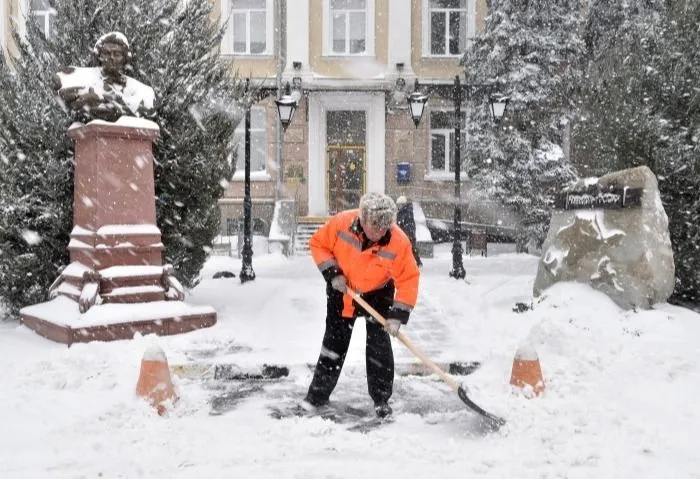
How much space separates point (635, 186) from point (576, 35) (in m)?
11.8

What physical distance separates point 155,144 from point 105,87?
1.29 meters

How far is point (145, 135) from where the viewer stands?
7562mm

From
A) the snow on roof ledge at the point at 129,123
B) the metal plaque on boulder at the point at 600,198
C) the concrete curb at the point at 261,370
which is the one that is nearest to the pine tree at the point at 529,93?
the metal plaque on boulder at the point at 600,198

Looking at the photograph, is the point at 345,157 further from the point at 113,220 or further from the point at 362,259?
the point at 362,259

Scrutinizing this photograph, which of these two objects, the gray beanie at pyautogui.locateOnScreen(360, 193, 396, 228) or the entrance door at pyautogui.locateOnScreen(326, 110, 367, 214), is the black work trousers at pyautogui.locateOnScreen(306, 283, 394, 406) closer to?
the gray beanie at pyautogui.locateOnScreen(360, 193, 396, 228)

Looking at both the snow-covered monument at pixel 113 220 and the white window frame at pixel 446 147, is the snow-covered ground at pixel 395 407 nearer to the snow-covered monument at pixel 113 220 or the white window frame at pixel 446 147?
the snow-covered monument at pixel 113 220

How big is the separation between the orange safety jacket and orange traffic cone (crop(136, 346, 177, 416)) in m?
1.34

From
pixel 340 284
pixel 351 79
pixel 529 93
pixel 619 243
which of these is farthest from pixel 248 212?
pixel 351 79

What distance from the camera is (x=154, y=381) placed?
4719 mm

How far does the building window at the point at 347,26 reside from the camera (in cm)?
2209

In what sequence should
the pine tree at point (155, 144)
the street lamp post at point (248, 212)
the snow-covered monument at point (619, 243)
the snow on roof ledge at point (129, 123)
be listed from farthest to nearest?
the street lamp post at point (248, 212) < the pine tree at point (155, 144) < the snow-covered monument at point (619, 243) < the snow on roof ledge at point (129, 123)

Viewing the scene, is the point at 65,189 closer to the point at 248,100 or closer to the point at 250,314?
the point at 250,314

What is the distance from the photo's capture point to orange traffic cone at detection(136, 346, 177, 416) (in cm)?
471

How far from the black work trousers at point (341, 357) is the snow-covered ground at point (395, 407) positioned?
275mm
